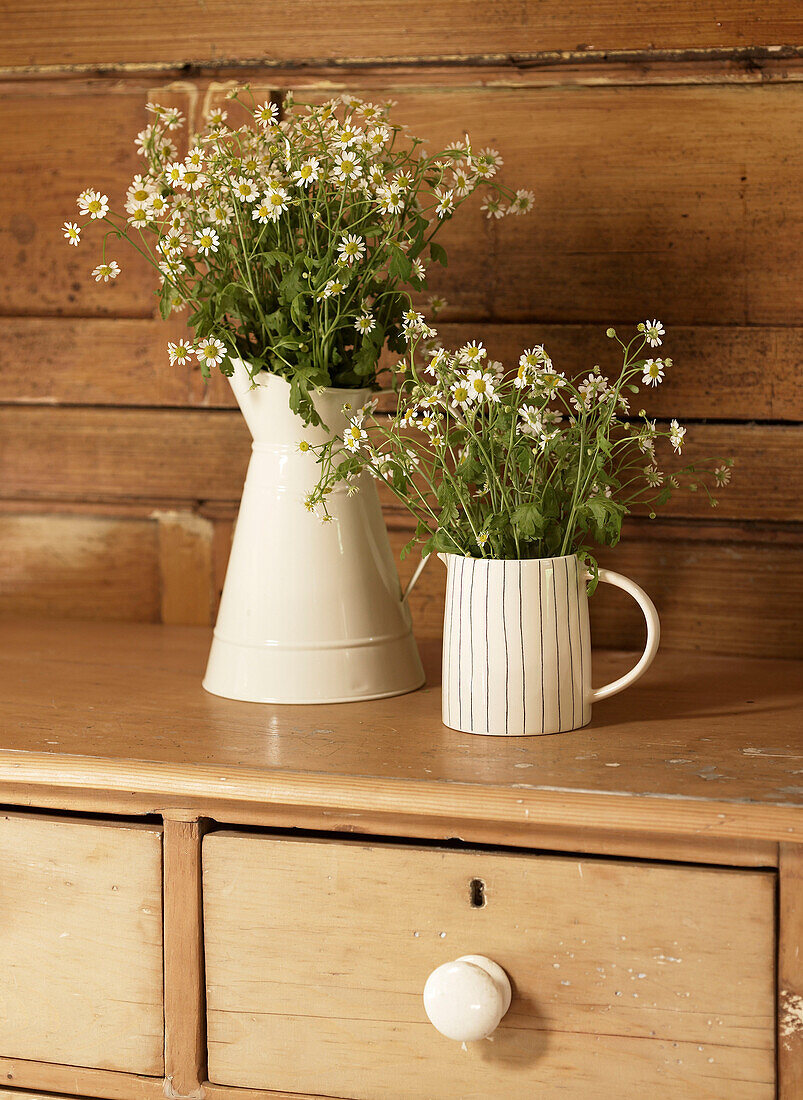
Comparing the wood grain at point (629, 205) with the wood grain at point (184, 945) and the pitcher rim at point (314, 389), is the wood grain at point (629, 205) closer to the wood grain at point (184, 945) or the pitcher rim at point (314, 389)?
the pitcher rim at point (314, 389)

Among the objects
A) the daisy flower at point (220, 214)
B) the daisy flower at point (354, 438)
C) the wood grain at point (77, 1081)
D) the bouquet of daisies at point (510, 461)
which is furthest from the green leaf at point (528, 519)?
the wood grain at point (77, 1081)

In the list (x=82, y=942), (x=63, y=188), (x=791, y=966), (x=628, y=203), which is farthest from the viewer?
(x=63, y=188)

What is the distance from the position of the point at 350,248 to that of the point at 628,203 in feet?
1.41

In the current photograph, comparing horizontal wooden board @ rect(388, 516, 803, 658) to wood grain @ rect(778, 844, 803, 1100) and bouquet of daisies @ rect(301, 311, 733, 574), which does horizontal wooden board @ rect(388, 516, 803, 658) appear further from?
wood grain @ rect(778, 844, 803, 1100)

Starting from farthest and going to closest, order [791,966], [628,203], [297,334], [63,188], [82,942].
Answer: [63,188] → [628,203] → [297,334] → [82,942] → [791,966]

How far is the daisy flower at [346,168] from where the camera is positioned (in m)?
0.89

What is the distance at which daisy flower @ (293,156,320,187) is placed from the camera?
0.89 metres

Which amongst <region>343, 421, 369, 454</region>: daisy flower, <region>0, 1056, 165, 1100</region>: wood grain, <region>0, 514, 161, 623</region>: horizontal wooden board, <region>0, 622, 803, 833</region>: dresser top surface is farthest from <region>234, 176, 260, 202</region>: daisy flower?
<region>0, 1056, 165, 1100</region>: wood grain

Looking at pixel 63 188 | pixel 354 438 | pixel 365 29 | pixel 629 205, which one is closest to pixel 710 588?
pixel 629 205

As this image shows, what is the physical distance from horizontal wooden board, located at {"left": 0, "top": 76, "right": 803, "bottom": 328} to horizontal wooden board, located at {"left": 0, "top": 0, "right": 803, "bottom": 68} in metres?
0.05

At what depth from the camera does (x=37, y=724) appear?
92 cm

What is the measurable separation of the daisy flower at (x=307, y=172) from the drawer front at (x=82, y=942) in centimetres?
54

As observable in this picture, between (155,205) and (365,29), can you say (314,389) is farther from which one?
(365,29)

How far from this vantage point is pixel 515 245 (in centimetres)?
121
